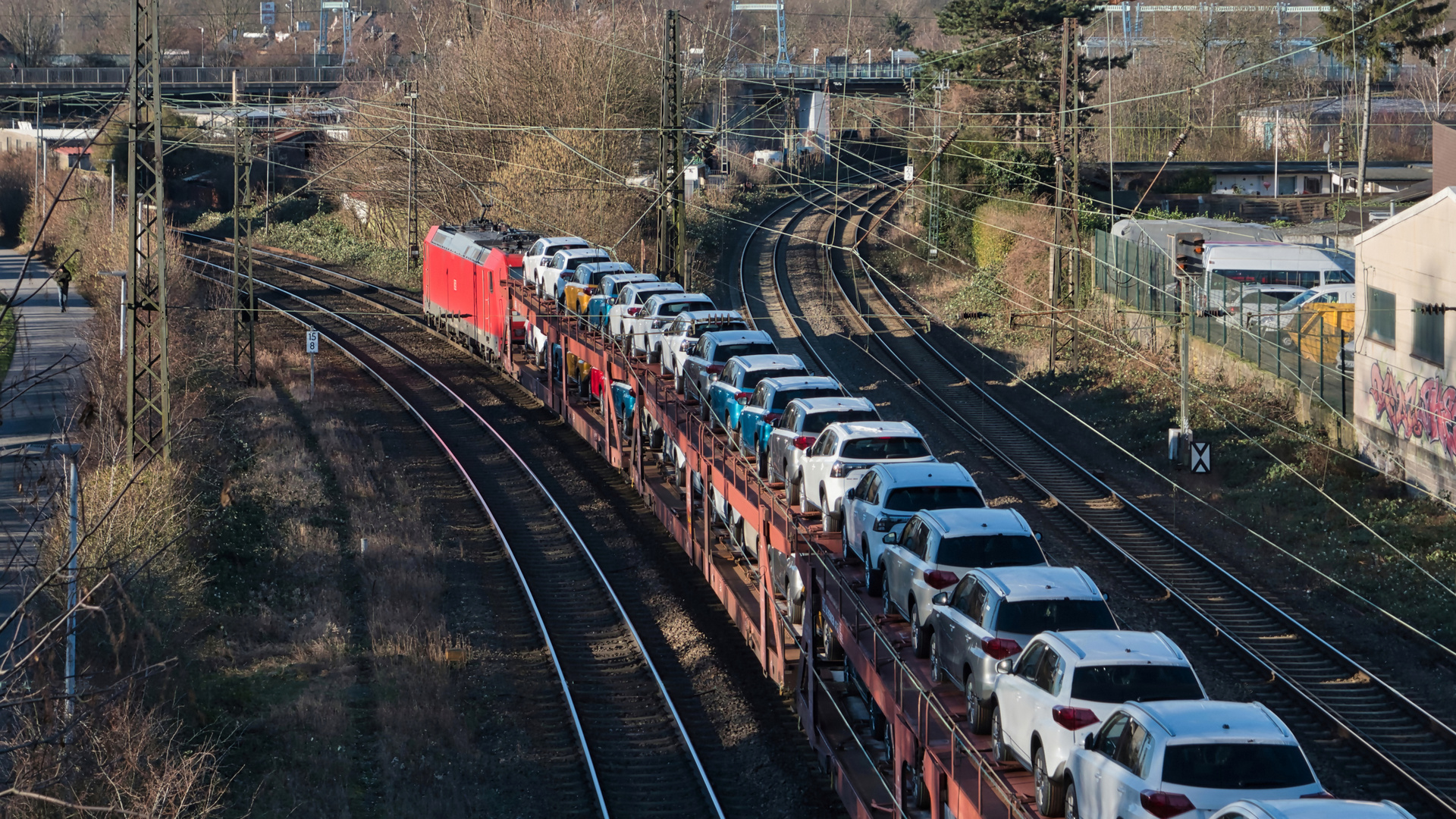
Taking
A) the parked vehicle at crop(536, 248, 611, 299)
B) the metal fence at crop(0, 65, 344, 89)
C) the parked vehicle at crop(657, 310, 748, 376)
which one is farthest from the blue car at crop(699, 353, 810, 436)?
the metal fence at crop(0, 65, 344, 89)

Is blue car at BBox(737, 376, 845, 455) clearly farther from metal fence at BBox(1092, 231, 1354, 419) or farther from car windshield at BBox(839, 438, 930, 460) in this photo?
metal fence at BBox(1092, 231, 1354, 419)

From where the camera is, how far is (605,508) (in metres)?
28.1

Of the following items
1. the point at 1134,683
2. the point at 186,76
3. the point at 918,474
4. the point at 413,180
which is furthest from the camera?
the point at 186,76

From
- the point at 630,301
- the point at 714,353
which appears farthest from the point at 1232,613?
the point at 630,301

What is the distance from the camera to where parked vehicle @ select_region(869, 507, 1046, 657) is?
48.5 feet

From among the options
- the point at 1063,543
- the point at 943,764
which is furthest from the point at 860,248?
the point at 943,764

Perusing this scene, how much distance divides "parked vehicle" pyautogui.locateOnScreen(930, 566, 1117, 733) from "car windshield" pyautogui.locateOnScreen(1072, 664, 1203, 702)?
3.92ft

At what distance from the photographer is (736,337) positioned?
25938 millimetres

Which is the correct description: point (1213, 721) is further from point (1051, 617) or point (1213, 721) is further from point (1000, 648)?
point (1051, 617)

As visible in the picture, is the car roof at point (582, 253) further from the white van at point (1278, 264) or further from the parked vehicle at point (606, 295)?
the white van at point (1278, 264)

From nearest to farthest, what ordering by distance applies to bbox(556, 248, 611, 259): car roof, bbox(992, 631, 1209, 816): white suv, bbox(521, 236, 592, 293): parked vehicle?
bbox(992, 631, 1209, 816): white suv
bbox(556, 248, 611, 259): car roof
bbox(521, 236, 592, 293): parked vehicle

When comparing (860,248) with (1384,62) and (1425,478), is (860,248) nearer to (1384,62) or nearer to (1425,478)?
(1384,62)

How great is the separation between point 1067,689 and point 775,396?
11.4 m

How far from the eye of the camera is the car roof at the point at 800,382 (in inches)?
885
